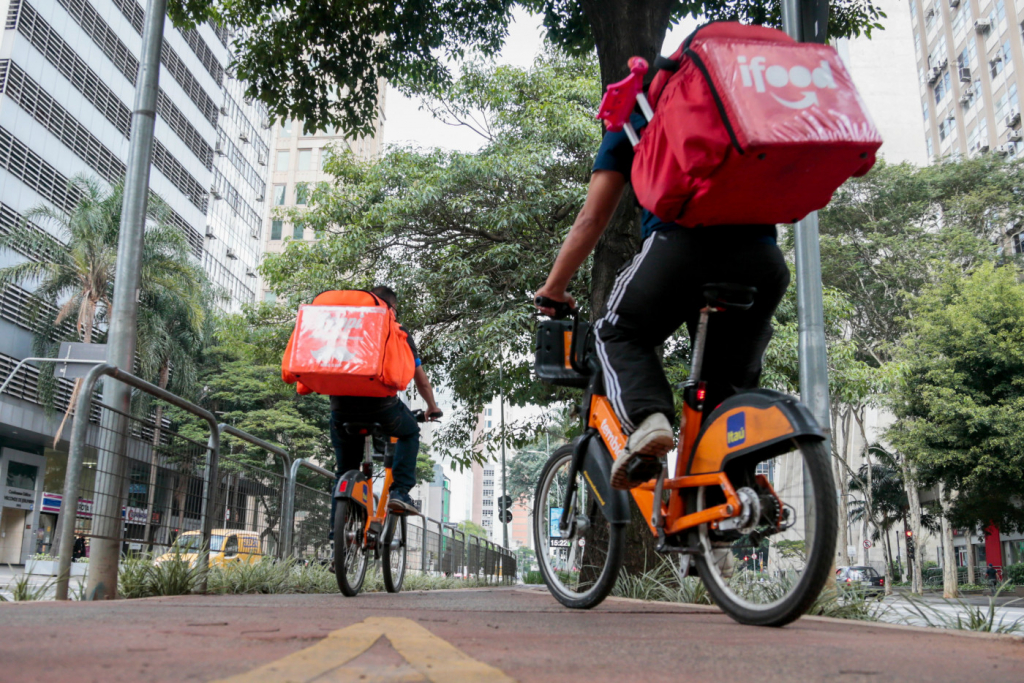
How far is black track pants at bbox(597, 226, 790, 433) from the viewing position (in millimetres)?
2596

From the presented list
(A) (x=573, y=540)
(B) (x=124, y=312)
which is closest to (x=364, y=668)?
(A) (x=573, y=540)

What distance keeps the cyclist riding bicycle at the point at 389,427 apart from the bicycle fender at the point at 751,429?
279 centimetres

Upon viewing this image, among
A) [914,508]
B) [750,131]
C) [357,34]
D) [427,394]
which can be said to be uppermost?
[357,34]

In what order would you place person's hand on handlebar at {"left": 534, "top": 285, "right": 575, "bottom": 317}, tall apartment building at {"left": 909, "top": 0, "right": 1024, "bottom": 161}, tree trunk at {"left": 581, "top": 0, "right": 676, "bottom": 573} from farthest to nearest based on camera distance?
1. tall apartment building at {"left": 909, "top": 0, "right": 1024, "bottom": 161}
2. tree trunk at {"left": 581, "top": 0, "right": 676, "bottom": 573}
3. person's hand on handlebar at {"left": 534, "top": 285, "right": 575, "bottom": 317}

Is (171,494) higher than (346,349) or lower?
lower

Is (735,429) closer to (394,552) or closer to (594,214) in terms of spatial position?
(594,214)

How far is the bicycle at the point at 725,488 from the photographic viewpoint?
2303 mm

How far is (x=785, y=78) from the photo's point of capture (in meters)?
2.30

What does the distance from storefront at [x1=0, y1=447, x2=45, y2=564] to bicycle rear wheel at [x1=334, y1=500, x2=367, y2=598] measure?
91.8 feet

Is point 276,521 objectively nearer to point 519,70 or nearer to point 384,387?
point 384,387

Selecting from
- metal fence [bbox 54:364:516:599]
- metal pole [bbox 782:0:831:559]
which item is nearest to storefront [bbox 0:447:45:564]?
metal fence [bbox 54:364:516:599]

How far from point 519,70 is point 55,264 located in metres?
17.4

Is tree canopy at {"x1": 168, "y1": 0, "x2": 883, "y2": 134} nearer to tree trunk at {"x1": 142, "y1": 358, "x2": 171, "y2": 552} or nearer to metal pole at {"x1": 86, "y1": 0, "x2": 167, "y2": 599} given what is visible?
metal pole at {"x1": 86, "y1": 0, "x2": 167, "y2": 599}

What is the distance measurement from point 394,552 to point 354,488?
93 centimetres
